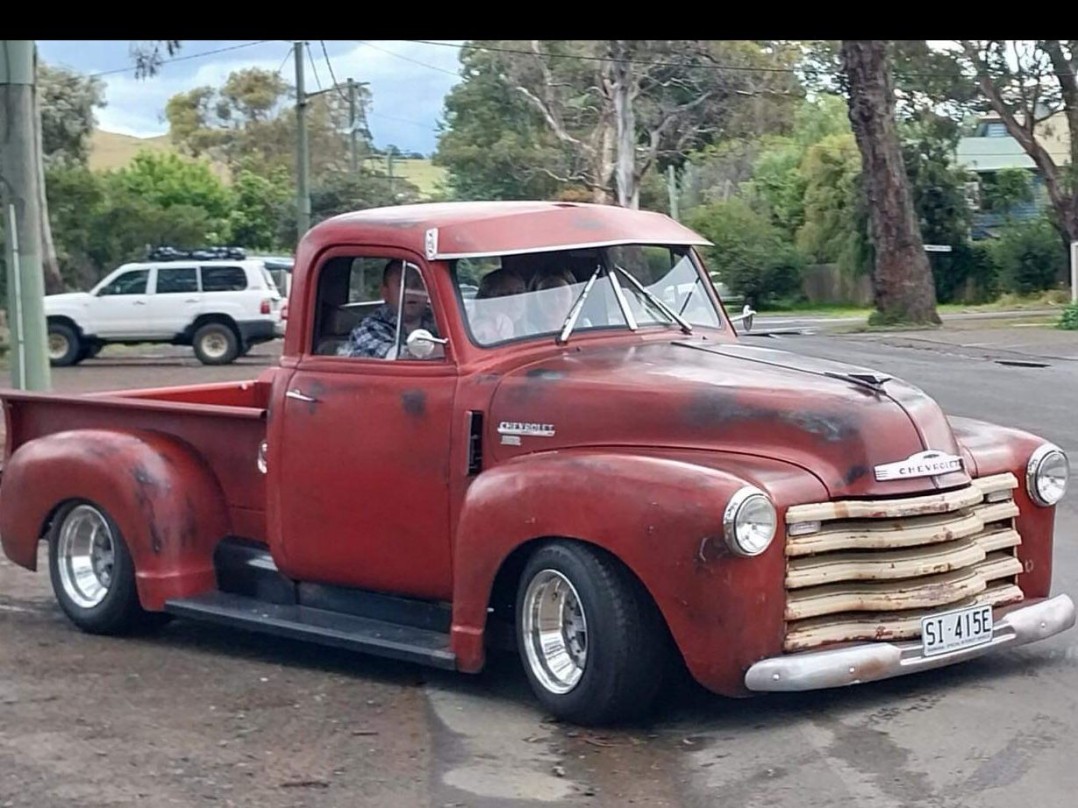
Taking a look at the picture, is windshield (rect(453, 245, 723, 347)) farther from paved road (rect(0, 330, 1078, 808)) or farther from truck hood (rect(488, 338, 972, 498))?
paved road (rect(0, 330, 1078, 808))

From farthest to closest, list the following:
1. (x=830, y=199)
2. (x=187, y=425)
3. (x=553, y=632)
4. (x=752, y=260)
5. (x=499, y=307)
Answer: (x=830, y=199)
(x=752, y=260)
(x=187, y=425)
(x=499, y=307)
(x=553, y=632)

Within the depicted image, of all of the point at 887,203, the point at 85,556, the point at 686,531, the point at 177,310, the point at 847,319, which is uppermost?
the point at 887,203

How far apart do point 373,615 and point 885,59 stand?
28336 millimetres

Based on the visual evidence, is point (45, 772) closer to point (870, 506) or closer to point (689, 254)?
point (870, 506)

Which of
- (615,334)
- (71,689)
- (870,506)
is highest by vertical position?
(615,334)

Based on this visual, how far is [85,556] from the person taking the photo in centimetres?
880

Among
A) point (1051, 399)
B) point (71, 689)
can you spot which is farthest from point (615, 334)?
point (1051, 399)

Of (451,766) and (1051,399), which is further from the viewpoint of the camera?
(1051,399)

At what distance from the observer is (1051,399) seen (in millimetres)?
17922

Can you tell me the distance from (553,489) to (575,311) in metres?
1.25

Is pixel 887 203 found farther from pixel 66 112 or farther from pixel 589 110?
pixel 66 112

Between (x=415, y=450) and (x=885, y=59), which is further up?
(x=885, y=59)

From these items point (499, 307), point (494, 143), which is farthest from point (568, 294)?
point (494, 143)

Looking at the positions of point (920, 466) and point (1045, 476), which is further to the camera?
point (1045, 476)
